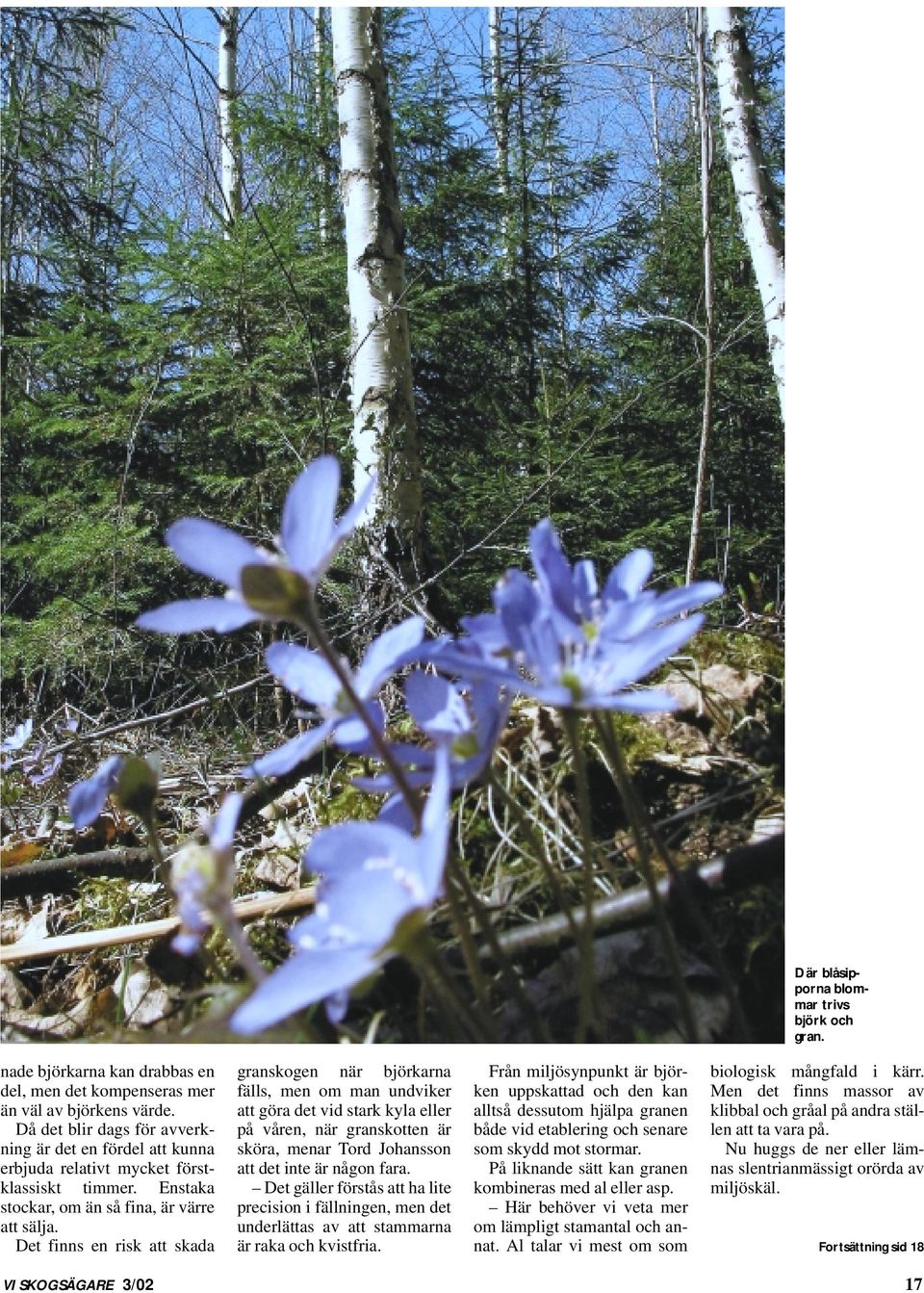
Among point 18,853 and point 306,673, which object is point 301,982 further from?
point 18,853

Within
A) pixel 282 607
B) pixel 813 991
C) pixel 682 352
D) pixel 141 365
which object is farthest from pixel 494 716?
pixel 682 352

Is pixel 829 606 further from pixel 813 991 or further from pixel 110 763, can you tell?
pixel 110 763

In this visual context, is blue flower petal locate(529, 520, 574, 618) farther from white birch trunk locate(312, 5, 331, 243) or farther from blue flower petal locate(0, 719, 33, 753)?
white birch trunk locate(312, 5, 331, 243)

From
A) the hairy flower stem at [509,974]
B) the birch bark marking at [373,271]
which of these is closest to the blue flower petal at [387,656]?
the hairy flower stem at [509,974]

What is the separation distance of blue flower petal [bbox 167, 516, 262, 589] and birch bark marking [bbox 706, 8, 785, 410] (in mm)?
2782

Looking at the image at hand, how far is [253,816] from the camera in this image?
104cm

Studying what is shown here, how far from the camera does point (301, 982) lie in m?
0.34

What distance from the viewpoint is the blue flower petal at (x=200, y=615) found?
414 mm

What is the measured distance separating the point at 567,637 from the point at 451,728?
0.26 ft

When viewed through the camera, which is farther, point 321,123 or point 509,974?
point 321,123

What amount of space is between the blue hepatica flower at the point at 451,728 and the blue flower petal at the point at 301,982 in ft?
0.29

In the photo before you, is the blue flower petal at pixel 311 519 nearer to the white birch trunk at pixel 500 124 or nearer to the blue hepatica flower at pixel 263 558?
the blue hepatica flower at pixel 263 558

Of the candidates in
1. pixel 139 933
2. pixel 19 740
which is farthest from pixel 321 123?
pixel 139 933

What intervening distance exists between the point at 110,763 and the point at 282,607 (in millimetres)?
183
